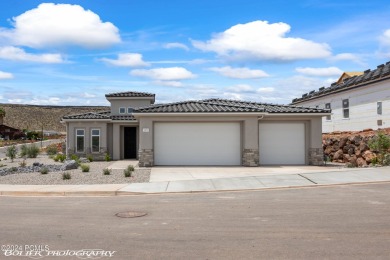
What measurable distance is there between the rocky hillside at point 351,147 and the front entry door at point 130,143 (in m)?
13.7

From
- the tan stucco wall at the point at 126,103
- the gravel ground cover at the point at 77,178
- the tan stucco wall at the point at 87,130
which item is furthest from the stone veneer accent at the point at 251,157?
the tan stucco wall at the point at 126,103

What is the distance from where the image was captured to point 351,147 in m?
24.6

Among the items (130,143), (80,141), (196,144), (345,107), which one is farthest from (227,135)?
(80,141)

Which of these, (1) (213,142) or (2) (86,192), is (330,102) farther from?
(2) (86,192)

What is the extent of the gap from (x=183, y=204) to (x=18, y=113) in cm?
11439

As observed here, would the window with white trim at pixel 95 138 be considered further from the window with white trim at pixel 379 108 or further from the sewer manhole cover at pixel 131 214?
the sewer manhole cover at pixel 131 214

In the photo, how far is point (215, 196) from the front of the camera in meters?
12.3

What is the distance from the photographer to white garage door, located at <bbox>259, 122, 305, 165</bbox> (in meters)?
22.5

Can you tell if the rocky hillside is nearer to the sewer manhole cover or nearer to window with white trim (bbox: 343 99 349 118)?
window with white trim (bbox: 343 99 349 118)

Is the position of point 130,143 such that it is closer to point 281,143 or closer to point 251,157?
point 251,157

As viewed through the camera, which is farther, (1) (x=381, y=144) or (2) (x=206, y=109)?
(2) (x=206, y=109)

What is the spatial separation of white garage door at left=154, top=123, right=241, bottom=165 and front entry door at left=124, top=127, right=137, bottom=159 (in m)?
7.90

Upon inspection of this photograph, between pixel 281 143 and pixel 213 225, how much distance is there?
15052 millimetres

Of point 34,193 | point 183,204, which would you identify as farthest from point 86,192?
point 183,204
